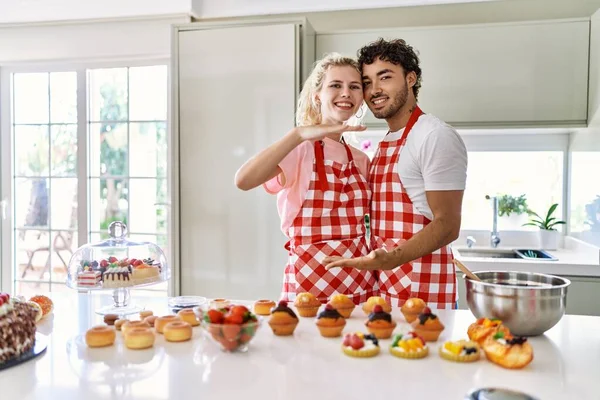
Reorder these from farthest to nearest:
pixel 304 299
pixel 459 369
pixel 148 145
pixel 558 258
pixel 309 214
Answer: pixel 148 145, pixel 558 258, pixel 309 214, pixel 304 299, pixel 459 369

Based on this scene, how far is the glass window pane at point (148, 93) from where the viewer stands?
10.5 feet

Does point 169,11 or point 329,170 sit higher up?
point 169,11

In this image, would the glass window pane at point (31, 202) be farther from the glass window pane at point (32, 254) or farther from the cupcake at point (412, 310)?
the cupcake at point (412, 310)

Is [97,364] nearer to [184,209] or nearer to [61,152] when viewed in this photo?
[184,209]

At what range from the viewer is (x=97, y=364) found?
105cm

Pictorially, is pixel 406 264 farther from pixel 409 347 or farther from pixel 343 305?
pixel 409 347

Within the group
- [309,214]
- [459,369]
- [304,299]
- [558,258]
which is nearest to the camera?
[459,369]

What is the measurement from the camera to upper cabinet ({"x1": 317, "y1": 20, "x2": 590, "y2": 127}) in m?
2.56

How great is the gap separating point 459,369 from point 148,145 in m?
2.64

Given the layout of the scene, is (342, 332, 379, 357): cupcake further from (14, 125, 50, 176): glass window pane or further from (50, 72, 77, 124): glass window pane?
(14, 125, 50, 176): glass window pane

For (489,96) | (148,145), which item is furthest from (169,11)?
(489,96)

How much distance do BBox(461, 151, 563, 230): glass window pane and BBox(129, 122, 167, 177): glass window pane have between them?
1.83 m

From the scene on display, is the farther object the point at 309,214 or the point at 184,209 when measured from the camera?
the point at 184,209

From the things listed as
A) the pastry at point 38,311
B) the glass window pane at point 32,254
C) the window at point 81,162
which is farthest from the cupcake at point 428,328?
the glass window pane at point 32,254
